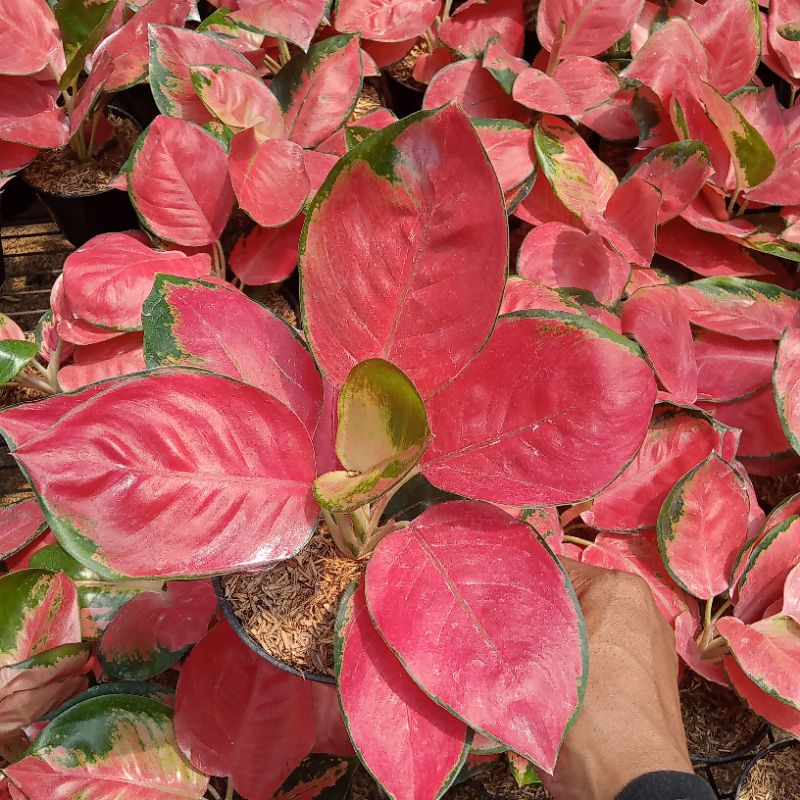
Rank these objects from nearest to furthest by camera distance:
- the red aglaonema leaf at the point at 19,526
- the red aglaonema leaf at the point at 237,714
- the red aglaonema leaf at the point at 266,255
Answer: the red aglaonema leaf at the point at 237,714 → the red aglaonema leaf at the point at 19,526 → the red aglaonema leaf at the point at 266,255

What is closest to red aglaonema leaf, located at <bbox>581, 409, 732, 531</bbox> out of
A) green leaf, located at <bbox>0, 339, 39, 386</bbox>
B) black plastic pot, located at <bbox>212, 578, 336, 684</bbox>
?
black plastic pot, located at <bbox>212, 578, 336, 684</bbox>

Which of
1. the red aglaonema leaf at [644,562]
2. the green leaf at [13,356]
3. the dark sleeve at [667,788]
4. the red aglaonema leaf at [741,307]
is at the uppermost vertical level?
the green leaf at [13,356]

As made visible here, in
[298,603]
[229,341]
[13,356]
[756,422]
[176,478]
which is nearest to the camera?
[176,478]

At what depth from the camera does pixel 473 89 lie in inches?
51.2

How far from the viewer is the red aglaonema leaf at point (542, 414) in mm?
528

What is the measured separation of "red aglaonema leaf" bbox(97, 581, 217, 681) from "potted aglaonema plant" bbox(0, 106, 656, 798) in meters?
0.40

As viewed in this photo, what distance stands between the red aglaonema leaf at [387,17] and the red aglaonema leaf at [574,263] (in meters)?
0.46

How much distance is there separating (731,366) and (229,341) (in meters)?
0.81

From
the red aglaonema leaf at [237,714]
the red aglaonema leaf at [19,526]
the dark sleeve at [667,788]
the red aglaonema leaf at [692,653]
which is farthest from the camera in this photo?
the red aglaonema leaf at [19,526]

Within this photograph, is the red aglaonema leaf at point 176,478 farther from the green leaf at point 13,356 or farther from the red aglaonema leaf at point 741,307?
the red aglaonema leaf at point 741,307

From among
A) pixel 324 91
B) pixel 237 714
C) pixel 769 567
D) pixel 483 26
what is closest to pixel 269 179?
pixel 324 91

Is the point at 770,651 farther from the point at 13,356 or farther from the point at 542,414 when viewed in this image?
the point at 13,356

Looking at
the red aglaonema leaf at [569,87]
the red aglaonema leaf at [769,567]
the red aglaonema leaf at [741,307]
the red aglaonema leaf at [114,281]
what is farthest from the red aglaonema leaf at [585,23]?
the red aglaonema leaf at [769,567]

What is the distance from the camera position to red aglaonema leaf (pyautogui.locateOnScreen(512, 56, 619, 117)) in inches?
47.4
